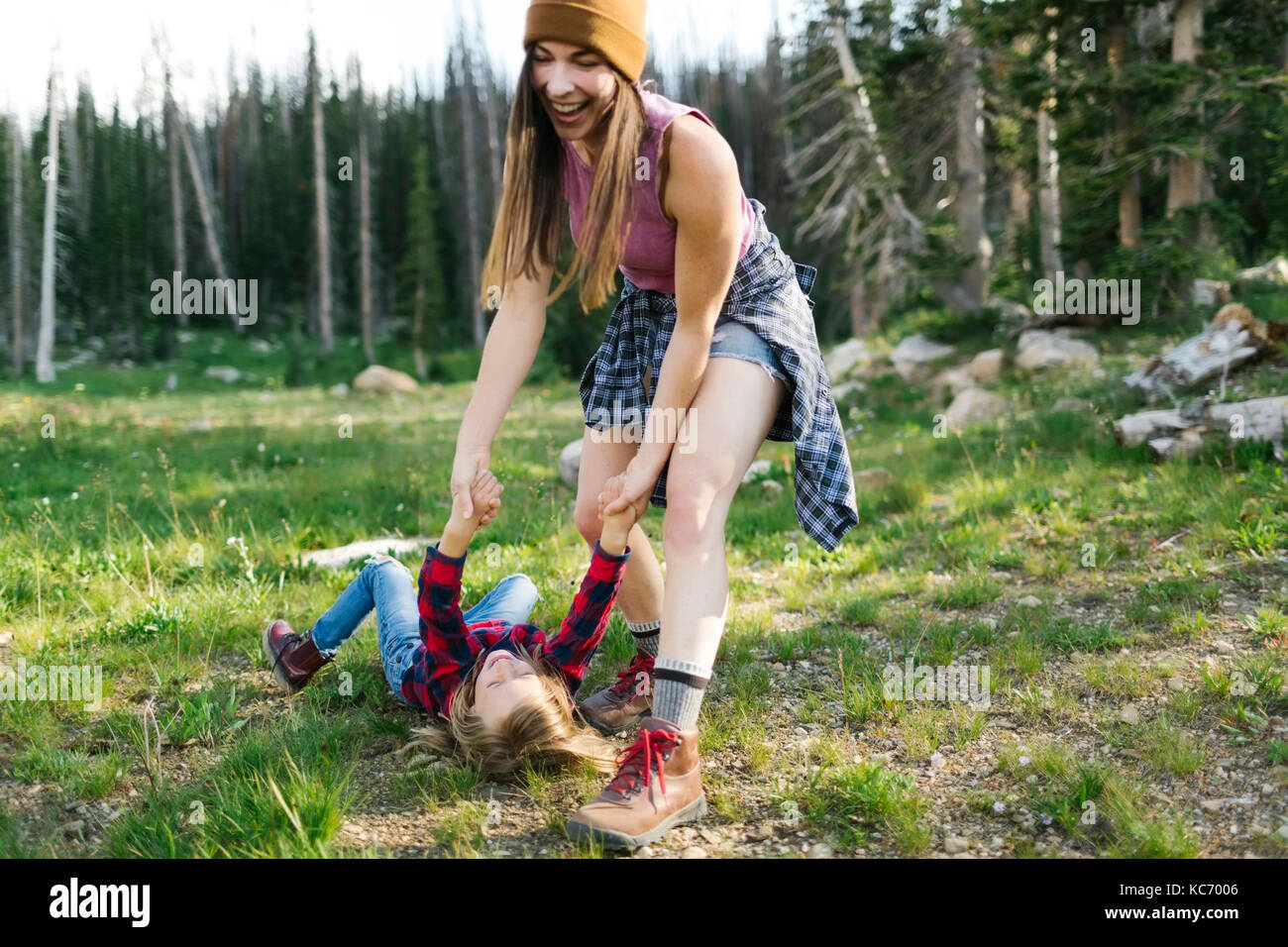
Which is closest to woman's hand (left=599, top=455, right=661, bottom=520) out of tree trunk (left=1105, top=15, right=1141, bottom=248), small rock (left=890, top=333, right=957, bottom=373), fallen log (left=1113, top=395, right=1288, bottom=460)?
fallen log (left=1113, top=395, right=1288, bottom=460)

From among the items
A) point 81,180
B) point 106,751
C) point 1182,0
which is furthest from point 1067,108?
point 81,180

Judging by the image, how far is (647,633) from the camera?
331cm

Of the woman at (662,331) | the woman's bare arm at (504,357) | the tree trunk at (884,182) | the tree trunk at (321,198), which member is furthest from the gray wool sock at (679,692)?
the tree trunk at (321,198)

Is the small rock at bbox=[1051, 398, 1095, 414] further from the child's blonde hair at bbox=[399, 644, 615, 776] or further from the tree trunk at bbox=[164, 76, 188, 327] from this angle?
the tree trunk at bbox=[164, 76, 188, 327]

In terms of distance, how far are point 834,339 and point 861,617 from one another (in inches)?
1083

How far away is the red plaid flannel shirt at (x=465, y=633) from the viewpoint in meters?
2.87

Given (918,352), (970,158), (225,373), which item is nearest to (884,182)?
(970,158)

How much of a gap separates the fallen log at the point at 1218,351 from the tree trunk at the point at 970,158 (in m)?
8.22

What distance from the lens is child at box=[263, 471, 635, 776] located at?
276 centimetres

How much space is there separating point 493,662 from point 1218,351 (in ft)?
21.0

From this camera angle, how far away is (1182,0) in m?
10.5

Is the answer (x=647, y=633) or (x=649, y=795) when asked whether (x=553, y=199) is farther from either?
(x=649, y=795)

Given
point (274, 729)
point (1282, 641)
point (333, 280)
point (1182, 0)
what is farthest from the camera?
point (333, 280)
